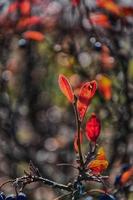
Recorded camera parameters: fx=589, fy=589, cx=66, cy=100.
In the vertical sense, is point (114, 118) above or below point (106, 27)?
below

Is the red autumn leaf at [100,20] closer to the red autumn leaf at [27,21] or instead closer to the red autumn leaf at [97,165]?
the red autumn leaf at [27,21]

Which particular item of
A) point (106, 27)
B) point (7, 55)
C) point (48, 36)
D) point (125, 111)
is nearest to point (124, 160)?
point (125, 111)

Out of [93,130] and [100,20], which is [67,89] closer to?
[93,130]

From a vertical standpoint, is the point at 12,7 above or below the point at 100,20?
above

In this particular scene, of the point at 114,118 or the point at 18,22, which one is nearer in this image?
the point at 114,118

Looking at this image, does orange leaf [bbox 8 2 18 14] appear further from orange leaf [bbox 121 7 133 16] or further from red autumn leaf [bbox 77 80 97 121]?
red autumn leaf [bbox 77 80 97 121]

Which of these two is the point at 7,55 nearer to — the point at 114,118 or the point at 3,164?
the point at 3,164

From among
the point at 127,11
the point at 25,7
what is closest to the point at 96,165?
the point at 127,11

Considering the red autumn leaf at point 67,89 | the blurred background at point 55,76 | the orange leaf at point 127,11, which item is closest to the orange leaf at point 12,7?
the blurred background at point 55,76
